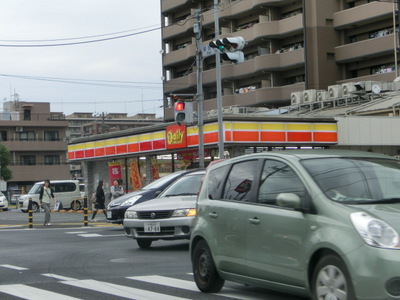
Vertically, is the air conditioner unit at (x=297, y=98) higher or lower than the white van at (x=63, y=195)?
higher

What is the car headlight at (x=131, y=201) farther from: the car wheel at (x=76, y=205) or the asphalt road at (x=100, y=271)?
the car wheel at (x=76, y=205)

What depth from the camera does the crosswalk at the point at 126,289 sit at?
27.7 feet

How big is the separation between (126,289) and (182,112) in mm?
16204

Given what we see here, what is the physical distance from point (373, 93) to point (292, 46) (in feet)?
68.9

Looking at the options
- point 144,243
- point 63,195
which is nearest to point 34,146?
point 63,195

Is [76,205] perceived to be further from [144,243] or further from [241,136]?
[144,243]

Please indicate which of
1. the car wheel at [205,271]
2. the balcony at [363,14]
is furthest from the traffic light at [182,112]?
the balcony at [363,14]

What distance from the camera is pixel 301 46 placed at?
57156 millimetres

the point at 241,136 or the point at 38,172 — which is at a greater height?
the point at 241,136

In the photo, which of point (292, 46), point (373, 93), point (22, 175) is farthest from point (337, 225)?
point (22, 175)

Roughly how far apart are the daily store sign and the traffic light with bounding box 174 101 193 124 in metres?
4.19

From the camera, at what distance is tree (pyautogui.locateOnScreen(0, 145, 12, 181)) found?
8444cm

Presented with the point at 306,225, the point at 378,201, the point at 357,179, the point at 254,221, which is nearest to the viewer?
the point at 378,201

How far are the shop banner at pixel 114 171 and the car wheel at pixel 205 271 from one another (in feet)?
96.9
